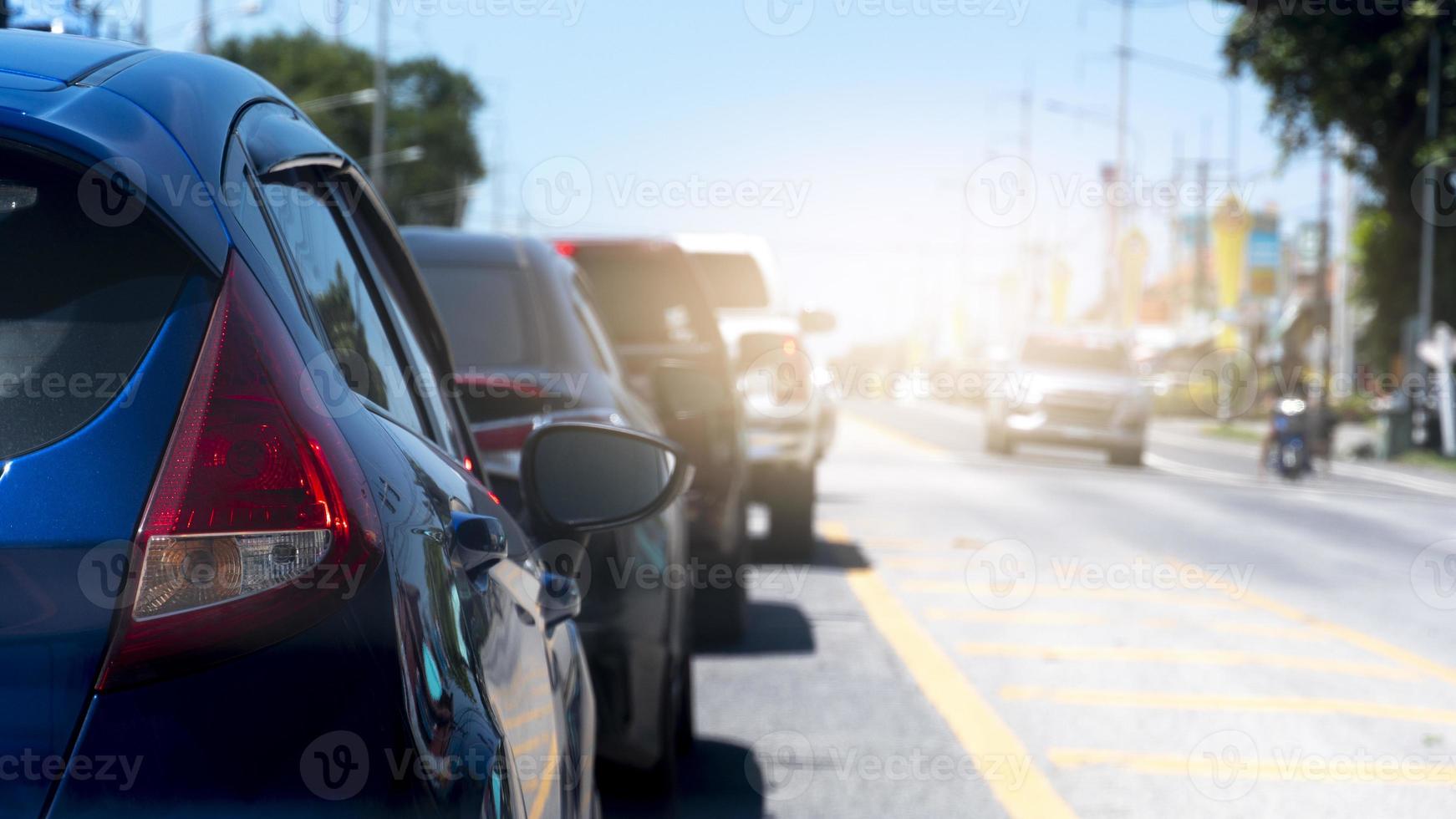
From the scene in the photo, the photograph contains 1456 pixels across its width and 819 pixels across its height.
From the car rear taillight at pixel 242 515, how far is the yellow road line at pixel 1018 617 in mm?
7424

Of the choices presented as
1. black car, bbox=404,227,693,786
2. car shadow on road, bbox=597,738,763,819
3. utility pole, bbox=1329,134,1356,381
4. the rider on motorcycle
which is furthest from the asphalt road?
utility pole, bbox=1329,134,1356,381

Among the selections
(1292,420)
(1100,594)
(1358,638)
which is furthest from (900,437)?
(1358,638)

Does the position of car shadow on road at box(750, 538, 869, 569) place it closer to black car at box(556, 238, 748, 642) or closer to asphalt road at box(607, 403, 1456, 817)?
asphalt road at box(607, 403, 1456, 817)

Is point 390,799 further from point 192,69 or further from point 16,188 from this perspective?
point 192,69

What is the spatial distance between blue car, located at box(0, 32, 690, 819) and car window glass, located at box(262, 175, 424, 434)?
0.06 ft

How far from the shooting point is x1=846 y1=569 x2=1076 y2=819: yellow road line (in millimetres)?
5004

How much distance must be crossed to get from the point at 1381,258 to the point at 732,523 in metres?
36.3

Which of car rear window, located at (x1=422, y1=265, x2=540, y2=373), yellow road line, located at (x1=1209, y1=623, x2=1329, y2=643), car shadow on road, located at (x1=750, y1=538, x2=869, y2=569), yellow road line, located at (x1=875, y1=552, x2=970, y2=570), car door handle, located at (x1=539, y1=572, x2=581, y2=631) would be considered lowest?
car shadow on road, located at (x1=750, y1=538, x2=869, y2=569)

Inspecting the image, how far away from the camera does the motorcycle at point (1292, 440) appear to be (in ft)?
76.6

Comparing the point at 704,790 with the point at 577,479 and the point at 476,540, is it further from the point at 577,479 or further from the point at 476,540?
the point at 476,540

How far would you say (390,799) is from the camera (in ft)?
4.71

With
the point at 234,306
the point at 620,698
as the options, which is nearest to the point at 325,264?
the point at 234,306

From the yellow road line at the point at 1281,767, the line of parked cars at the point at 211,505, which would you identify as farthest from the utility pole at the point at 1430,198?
the line of parked cars at the point at 211,505

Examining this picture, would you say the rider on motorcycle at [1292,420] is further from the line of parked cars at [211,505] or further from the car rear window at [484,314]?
the line of parked cars at [211,505]
